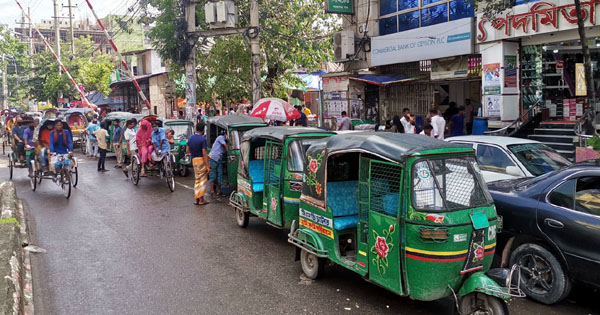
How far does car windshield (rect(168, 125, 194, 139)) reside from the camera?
57.1ft

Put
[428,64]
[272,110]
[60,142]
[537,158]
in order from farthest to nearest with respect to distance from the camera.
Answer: [428,64], [272,110], [60,142], [537,158]

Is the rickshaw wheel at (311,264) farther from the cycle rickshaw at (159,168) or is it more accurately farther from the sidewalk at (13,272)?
the cycle rickshaw at (159,168)

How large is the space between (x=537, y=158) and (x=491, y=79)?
7.86 m

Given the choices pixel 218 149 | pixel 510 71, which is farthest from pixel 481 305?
pixel 510 71

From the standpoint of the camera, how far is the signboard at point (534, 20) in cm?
1357

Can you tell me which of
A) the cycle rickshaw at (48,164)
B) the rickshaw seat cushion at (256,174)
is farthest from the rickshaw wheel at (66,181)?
the rickshaw seat cushion at (256,174)

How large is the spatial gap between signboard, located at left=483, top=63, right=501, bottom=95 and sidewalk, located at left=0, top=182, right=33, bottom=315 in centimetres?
1321

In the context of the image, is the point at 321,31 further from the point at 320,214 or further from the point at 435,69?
the point at 320,214

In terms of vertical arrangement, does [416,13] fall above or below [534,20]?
above

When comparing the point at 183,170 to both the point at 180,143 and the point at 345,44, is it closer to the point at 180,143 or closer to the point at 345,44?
the point at 180,143

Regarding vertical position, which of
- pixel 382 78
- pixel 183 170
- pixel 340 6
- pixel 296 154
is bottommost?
pixel 183 170

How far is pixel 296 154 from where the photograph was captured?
8070 millimetres

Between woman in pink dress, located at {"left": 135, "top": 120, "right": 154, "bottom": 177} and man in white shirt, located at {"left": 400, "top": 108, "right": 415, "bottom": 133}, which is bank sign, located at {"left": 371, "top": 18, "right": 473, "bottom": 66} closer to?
man in white shirt, located at {"left": 400, "top": 108, "right": 415, "bottom": 133}

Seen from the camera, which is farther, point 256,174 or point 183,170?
point 183,170
